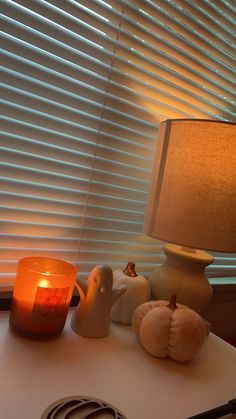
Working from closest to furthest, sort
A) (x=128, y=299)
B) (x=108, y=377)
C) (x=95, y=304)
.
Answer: (x=108, y=377) < (x=95, y=304) < (x=128, y=299)

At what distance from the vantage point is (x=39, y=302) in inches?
26.5

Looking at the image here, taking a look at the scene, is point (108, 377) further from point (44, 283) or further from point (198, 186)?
point (198, 186)

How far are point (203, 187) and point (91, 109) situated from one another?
0.33 m

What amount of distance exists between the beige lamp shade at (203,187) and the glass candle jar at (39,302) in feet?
0.90

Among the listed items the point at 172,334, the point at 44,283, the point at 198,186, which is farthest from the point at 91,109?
the point at 172,334

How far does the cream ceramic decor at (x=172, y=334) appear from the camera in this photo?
700 millimetres

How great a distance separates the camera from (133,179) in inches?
39.2

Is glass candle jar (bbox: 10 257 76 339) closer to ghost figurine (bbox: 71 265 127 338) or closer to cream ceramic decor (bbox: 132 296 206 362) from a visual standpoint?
ghost figurine (bbox: 71 265 127 338)

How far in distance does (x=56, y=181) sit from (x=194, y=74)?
56 cm

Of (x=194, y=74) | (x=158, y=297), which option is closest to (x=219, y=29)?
(x=194, y=74)

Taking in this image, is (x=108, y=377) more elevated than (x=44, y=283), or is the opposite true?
(x=44, y=283)

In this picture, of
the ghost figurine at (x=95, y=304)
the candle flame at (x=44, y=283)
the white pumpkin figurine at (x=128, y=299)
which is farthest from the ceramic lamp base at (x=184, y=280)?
the candle flame at (x=44, y=283)

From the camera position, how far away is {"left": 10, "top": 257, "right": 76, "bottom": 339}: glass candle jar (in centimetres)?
67

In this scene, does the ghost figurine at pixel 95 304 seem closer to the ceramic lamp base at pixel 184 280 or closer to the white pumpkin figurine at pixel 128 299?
the white pumpkin figurine at pixel 128 299
